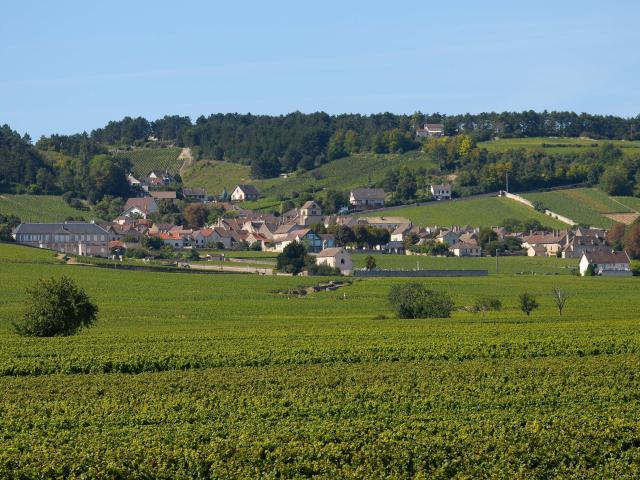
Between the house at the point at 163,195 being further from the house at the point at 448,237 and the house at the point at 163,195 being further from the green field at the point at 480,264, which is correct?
the green field at the point at 480,264

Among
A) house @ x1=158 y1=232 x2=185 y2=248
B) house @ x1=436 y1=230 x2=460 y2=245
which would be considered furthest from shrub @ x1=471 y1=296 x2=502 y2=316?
house @ x1=158 y1=232 x2=185 y2=248

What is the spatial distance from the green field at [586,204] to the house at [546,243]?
46.6 ft

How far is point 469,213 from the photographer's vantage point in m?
164

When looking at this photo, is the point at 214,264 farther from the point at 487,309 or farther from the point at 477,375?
the point at 477,375

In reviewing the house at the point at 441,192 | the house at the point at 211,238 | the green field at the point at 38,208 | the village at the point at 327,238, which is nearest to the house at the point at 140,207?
the village at the point at 327,238

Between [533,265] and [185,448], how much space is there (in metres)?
99.5

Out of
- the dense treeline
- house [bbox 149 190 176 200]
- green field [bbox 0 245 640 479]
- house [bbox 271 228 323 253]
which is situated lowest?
green field [bbox 0 245 640 479]

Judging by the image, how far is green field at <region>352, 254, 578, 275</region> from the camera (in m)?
116

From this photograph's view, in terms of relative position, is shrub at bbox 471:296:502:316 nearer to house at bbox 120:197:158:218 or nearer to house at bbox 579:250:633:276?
house at bbox 579:250:633:276

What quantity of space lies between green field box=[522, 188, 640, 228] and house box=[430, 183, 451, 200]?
11946 mm

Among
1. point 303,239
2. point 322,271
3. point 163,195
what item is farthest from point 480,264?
point 163,195

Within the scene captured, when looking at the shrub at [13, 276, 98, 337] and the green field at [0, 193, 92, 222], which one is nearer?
the shrub at [13, 276, 98, 337]

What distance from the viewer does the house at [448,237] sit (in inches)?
5591

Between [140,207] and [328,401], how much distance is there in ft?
487
